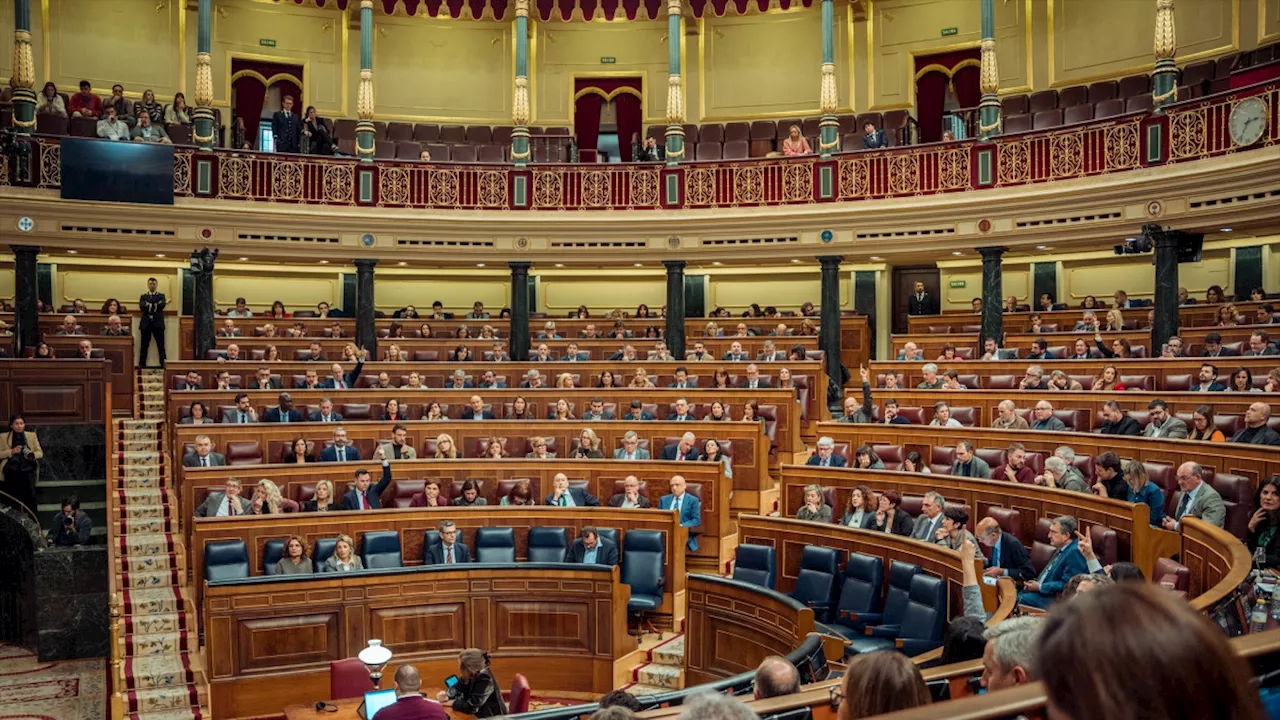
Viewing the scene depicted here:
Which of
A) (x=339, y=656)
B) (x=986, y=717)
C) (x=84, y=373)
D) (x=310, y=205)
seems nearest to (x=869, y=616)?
(x=339, y=656)

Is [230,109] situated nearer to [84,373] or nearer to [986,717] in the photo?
[84,373]

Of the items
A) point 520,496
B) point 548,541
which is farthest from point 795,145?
point 548,541

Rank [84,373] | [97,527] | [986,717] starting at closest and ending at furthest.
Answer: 1. [986,717]
2. [97,527]
3. [84,373]

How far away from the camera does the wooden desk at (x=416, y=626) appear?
22.9 ft

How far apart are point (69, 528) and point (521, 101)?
8.58m

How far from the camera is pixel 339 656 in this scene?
721cm

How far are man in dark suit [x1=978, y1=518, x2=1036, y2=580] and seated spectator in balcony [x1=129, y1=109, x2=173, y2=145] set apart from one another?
1173 centimetres

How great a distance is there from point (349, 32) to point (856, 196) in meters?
9.12

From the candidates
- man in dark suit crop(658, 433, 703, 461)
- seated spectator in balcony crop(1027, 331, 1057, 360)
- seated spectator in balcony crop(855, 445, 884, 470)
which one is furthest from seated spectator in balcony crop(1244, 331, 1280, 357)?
man in dark suit crop(658, 433, 703, 461)

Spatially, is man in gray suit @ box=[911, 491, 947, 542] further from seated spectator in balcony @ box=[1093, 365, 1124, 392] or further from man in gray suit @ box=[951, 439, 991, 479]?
seated spectator in balcony @ box=[1093, 365, 1124, 392]

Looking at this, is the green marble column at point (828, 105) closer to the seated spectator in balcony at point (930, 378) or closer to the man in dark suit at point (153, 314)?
the seated spectator in balcony at point (930, 378)

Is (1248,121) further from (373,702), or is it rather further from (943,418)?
(373,702)

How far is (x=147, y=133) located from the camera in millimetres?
Result: 13961

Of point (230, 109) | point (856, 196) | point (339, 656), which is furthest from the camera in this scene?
point (230, 109)
